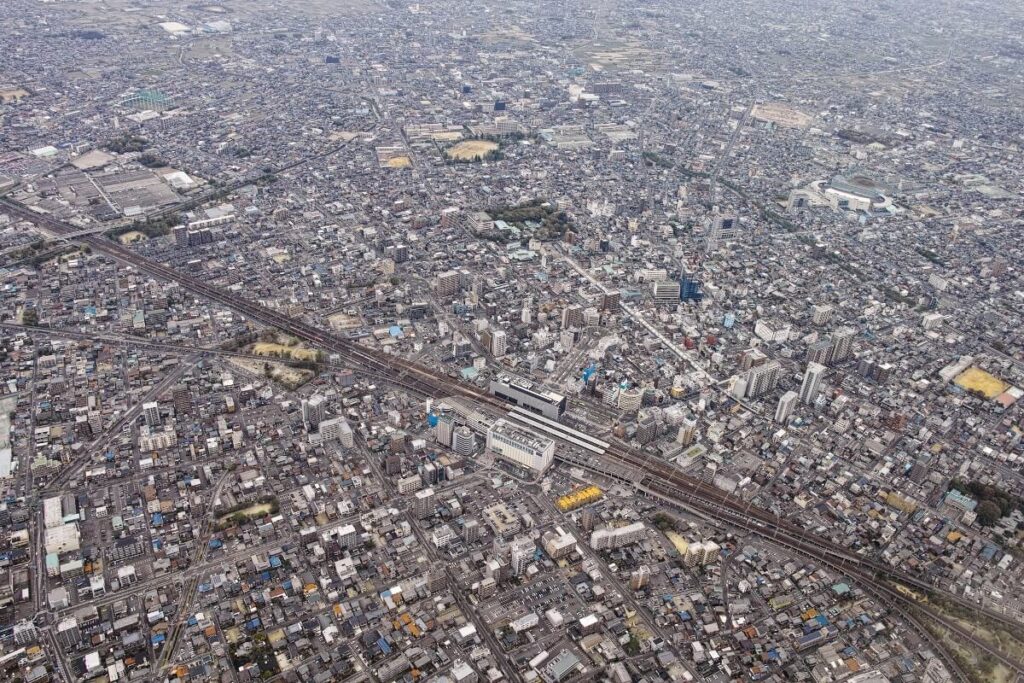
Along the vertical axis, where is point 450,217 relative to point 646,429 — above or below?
below

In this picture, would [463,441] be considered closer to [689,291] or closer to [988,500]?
[689,291]

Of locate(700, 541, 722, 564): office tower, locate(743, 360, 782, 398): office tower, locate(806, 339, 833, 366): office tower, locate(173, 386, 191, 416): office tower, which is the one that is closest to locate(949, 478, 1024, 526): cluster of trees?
locate(743, 360, 782, 398): office tower

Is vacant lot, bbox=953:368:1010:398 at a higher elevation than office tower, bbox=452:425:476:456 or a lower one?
lower

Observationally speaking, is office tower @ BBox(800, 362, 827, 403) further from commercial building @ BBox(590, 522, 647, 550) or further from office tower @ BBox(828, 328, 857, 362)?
commercial building @ BBox(590, 522, 647, 550)

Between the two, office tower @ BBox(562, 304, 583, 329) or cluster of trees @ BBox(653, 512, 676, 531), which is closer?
cluster of trees @ BBox(653, 512, 676, 531)

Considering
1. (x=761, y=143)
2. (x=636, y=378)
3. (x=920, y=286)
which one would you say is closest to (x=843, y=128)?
(x=761, y=143)

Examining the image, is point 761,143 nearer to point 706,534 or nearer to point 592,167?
point 592,167

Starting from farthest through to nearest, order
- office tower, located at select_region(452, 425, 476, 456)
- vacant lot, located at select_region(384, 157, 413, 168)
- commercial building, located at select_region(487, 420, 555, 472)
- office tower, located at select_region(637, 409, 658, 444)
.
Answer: vacant lot, located at select_region(384, 157, 413, 168)
office tower, located at select_region(637, 409, 658, 444)
office tower, located at select_region(452, 425, 476, 456)
commercial building, located at select_region(487, 420, 555, 472)

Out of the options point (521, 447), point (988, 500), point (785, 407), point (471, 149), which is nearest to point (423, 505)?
point (521, 447)
